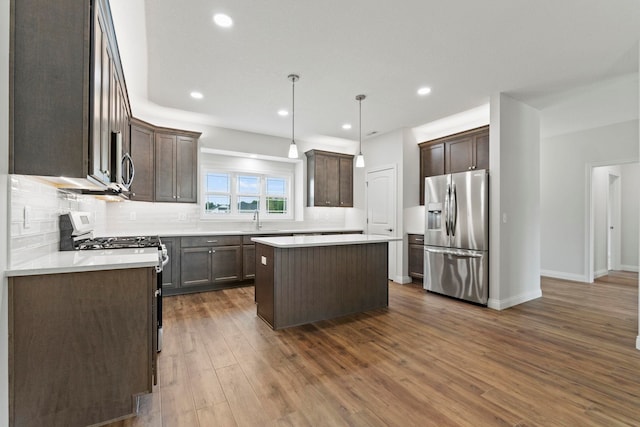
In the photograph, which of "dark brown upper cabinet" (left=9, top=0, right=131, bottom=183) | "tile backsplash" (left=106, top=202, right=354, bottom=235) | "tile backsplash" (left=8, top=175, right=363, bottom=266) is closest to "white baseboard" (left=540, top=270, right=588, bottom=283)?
"tile backsplash" (left=8, top=175, right=363, bottom=266)

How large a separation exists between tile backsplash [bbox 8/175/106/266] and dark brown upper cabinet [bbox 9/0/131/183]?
0.23 m

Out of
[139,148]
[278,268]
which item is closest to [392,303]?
[278,268]

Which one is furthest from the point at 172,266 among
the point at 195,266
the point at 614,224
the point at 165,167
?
the point at 614,224

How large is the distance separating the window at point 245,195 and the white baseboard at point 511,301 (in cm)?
379

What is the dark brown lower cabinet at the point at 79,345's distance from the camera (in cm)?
146

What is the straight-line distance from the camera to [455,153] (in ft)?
15.2

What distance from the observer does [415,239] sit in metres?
5.09

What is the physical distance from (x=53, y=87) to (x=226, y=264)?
3.50 m

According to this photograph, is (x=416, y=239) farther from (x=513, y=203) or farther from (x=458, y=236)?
(x=513, y=203)

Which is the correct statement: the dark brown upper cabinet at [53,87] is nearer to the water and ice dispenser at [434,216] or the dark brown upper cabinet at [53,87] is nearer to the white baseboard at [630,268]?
the water and ice dispenser at [434,216]

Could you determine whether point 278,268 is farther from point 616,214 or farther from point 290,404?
point 616,214

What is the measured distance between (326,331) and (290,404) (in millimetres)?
1206

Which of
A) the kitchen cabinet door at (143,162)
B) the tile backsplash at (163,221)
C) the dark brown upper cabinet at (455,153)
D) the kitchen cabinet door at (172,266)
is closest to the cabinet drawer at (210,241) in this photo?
the kitchen cabinet door at (172,266)

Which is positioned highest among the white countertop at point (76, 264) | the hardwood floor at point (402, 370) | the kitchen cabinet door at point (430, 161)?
the kitchen cabinet door at point (430, 161)
